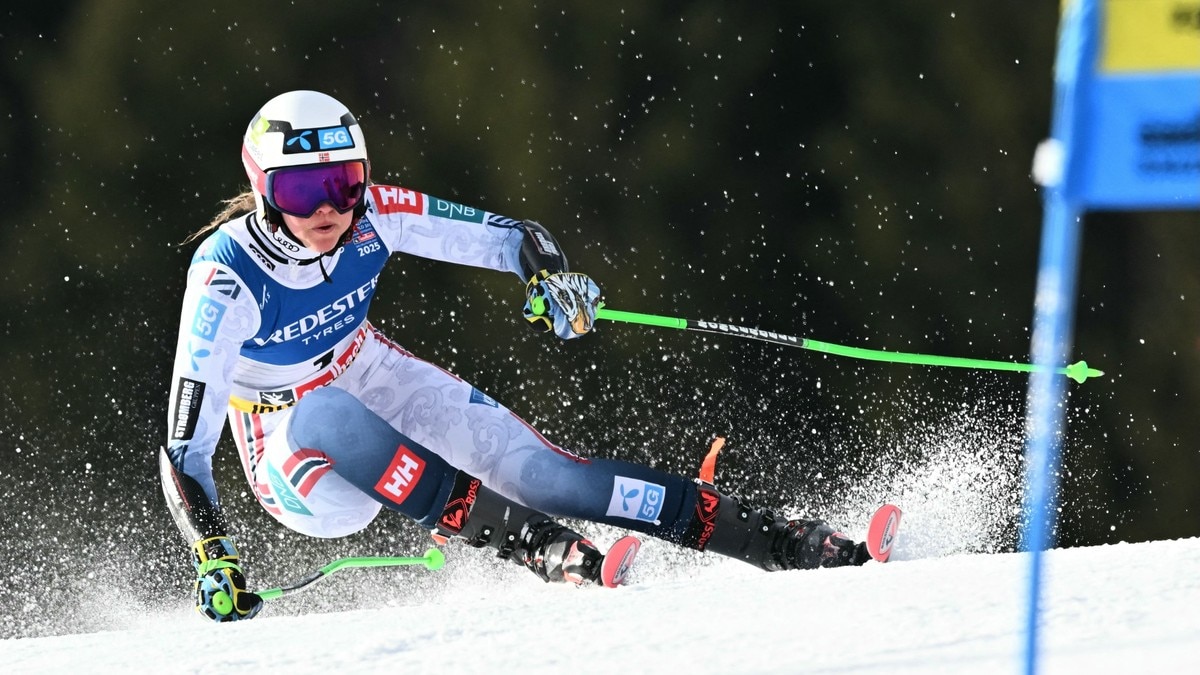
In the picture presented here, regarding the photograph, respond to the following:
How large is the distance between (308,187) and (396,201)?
1.23 ft

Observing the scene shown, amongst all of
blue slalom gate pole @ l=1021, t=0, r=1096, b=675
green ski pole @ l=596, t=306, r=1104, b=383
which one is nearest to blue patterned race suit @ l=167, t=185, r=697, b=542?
green ski pole @ l=596, t=306, r=1104, b=383

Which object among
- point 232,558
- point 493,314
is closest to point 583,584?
point 232,558

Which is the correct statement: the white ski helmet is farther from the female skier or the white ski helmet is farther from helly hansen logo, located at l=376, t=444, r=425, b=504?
helly hansen logo, located at l=376, t=444, r=425, b=504

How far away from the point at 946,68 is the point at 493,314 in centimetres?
250

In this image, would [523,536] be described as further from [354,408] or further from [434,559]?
[354,408]

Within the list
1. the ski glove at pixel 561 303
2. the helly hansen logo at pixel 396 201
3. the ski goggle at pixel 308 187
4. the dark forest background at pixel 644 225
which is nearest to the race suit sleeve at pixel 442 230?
the helly hansen logo at pixel 396 201

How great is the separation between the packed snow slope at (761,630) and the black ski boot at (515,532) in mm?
238

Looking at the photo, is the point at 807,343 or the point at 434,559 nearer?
the point at 434,559

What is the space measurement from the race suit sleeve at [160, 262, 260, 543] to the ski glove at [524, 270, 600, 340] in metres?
0.65

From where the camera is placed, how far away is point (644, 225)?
6.80 meters

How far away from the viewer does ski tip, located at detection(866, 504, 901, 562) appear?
121 inches

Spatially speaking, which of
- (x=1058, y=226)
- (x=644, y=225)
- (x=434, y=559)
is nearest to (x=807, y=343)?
(x=434, y=559)

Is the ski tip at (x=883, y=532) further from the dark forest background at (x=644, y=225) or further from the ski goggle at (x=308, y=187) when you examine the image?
the dark forest background at (x=644, y=225)

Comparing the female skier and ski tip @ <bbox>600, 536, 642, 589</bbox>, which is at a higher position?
the female skier
